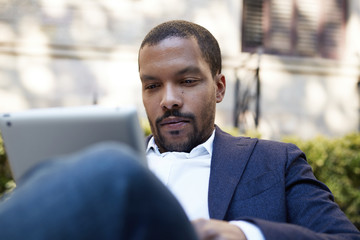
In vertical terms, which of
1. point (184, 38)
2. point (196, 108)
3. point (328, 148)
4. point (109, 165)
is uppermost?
point (184, 38)

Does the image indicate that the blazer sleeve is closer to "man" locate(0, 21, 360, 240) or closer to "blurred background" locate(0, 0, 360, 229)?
"man" locate(0, 21, 360, 240)

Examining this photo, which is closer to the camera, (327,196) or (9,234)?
(9,234)

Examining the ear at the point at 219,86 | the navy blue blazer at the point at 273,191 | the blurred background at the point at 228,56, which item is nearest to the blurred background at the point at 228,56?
the blurred background at the point at 228,56

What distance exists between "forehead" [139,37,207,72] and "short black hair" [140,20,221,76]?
0.03 metres

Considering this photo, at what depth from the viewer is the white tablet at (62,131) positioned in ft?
3.89

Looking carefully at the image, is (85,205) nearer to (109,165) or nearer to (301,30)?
(109,165)

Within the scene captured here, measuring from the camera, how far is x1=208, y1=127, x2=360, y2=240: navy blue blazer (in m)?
1.64

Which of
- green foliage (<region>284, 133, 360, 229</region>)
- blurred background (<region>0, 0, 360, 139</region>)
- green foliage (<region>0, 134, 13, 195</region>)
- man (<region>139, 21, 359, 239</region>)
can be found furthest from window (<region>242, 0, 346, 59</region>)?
man (<region>139, 21, 359, 239</region>)

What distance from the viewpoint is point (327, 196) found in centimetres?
175

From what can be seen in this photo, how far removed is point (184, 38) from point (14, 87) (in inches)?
186

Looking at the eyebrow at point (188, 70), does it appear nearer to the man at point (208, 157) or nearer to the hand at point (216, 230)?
the man at point (208, 157)

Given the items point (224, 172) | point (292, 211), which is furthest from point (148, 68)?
point (292, 211)

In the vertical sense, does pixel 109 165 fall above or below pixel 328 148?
above

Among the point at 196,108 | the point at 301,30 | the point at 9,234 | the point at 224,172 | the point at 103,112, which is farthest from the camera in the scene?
the point at 301,30
